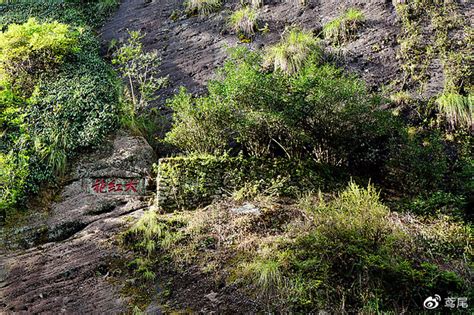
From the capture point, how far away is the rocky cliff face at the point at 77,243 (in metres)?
4.77

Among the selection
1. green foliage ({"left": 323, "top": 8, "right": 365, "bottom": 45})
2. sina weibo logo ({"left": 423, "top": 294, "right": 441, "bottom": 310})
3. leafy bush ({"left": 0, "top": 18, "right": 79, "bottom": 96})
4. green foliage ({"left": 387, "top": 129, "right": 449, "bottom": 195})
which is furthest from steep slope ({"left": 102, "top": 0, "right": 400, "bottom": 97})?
sina weibo logo ({"left": 423, "top": 294, "right": 441, "bottom": 310})

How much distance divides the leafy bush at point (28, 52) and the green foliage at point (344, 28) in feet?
20.9

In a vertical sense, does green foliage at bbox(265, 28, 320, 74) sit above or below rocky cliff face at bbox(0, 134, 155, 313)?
above

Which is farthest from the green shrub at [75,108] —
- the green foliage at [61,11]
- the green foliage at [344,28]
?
the green foliage at [344,28]

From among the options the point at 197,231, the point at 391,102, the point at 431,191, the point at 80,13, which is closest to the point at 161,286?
the point at 197,231

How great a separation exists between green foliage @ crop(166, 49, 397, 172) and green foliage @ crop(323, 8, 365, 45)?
2.40 m

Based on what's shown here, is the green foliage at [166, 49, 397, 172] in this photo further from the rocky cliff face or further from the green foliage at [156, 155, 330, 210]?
the rocky cliff face

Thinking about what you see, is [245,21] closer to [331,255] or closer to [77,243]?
[77,243]

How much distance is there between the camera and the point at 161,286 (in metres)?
4.70

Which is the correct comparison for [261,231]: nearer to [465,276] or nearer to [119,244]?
[119,244]

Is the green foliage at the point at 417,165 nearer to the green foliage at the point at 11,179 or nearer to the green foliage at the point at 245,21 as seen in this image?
the green foliage at the point at 245,21

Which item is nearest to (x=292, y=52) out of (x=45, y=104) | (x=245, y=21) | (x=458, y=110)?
(x=245, y=21)

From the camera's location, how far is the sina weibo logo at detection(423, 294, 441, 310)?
12.6 ft

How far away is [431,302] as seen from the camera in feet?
12.6
